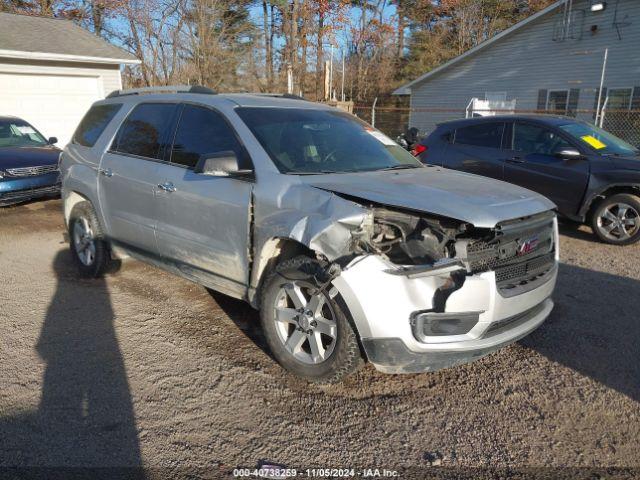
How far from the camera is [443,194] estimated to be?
3096mm

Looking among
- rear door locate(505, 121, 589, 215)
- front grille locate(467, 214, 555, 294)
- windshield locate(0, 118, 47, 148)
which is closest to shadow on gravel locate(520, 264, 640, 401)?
front grille locate(467, 214, 555, 294)

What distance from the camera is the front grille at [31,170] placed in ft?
27.6

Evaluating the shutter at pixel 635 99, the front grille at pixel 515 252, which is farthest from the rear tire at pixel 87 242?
the shutter at pixel 635 99

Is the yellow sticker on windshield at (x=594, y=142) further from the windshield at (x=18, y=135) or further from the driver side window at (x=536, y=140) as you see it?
the windshield at (x=18, y=135)

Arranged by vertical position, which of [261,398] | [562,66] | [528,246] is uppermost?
[562,66]

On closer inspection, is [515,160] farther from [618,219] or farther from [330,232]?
[330,232]

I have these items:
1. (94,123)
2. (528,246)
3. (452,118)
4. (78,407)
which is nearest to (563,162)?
(528,246)

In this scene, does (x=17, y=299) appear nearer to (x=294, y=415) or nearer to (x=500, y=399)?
(x=294, y=415)

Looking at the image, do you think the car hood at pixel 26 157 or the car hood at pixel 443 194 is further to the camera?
the car hood at pixel 26 157

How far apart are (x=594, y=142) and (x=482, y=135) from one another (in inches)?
61.1

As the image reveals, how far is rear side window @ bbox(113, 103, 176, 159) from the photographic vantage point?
4328 mm

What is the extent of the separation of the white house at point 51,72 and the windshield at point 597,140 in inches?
495

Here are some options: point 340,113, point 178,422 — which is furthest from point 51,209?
point 178,422

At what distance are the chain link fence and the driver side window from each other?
6.45 m
